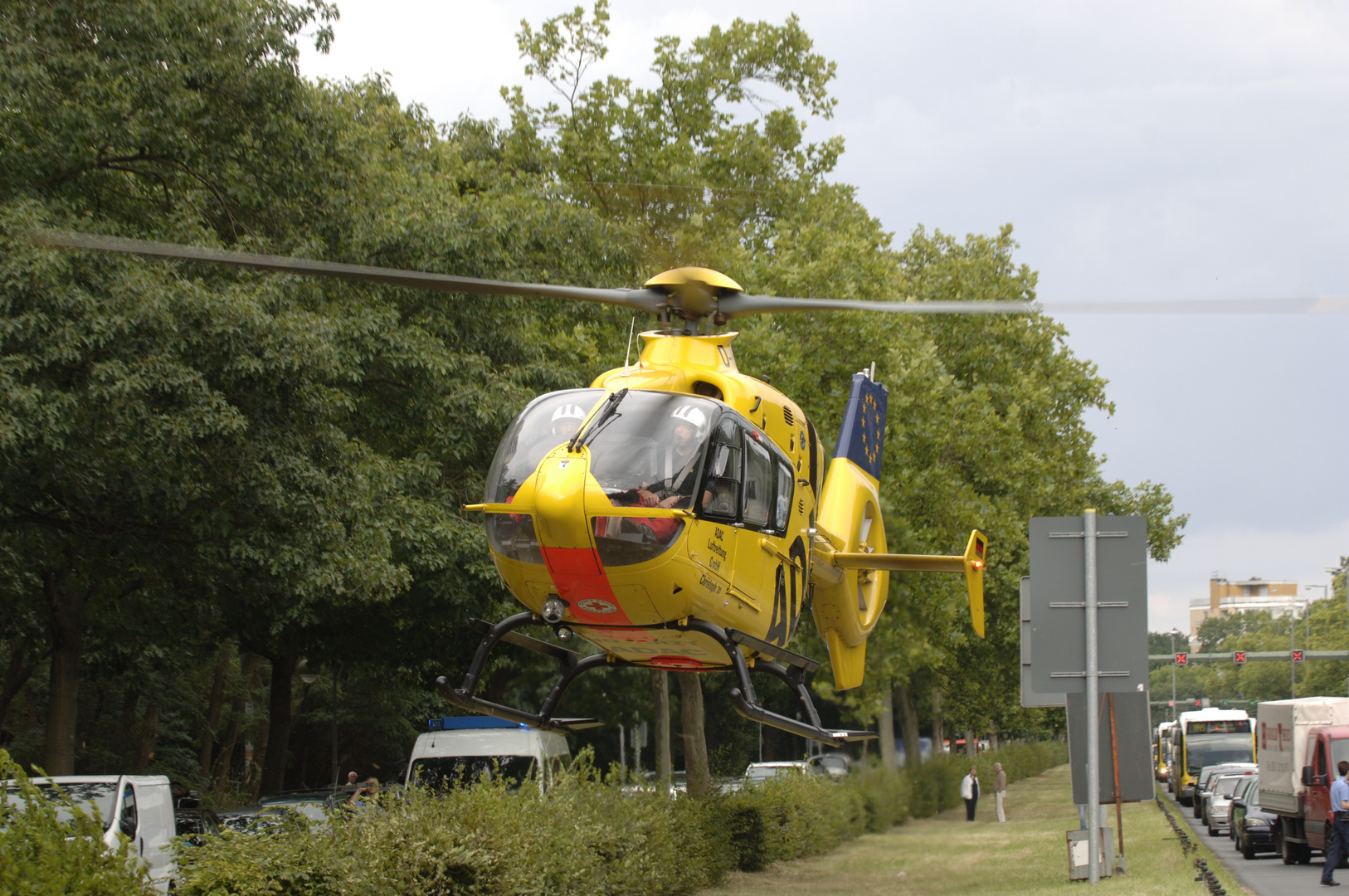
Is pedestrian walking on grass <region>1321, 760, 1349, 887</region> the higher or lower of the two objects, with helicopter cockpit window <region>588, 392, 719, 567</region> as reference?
lower

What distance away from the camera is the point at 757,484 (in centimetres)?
1020

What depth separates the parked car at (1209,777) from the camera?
99.8 feet

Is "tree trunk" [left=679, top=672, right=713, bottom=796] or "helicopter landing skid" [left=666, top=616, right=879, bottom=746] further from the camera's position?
"tree trunk" [left=679, top=672, right=713, bottom=796]

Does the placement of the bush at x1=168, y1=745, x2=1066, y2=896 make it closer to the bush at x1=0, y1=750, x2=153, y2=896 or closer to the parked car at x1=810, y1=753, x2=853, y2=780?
the bush at x1=0, y1=750, x2=153, y2=896

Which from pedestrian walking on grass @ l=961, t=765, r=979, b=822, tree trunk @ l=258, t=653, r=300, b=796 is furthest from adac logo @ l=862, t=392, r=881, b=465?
pedestrian walking on grass @ l=961, t=765, r=979, b=822

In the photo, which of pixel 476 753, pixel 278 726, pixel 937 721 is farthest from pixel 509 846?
pixel 937 721

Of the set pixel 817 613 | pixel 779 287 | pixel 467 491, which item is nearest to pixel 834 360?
pixel 779 287

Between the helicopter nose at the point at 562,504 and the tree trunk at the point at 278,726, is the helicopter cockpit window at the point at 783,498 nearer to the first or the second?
the helicopter nose at the point at 562,504

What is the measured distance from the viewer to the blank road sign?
10336 mm

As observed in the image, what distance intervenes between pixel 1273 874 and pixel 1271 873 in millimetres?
168

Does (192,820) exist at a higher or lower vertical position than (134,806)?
lower

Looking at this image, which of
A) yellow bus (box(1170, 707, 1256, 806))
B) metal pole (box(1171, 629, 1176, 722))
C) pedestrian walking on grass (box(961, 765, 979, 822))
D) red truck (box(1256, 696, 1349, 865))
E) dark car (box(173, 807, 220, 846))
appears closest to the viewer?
dark car (box(173, 807, 220, 846))

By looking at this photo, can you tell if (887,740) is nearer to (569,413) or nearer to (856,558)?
(856,558)

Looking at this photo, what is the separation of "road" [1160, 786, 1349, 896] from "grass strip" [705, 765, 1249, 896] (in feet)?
1.33
